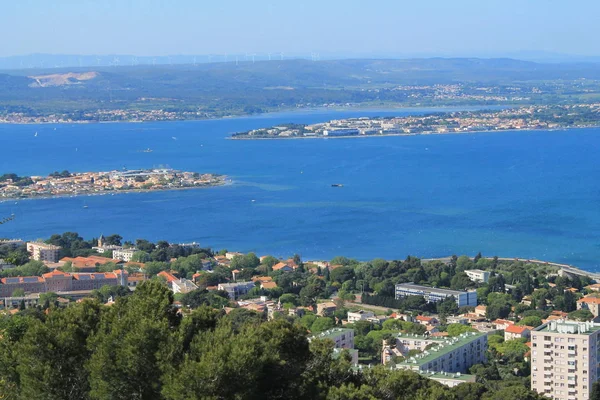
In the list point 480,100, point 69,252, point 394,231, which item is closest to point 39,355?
point 69,252

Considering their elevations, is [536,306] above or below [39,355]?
below

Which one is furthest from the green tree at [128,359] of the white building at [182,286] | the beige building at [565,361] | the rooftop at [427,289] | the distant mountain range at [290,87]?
the distant mountain range at [290,87]

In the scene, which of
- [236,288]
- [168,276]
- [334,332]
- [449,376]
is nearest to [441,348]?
[449,376]

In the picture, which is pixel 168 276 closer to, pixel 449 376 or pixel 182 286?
pixel 182 286

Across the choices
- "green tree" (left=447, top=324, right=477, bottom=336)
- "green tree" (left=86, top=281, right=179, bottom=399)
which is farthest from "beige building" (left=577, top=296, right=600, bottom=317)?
"green tree" (left=86, top=281, right=179, bottom=399)

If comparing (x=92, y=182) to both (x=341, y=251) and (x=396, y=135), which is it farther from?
(x=396, y=135)

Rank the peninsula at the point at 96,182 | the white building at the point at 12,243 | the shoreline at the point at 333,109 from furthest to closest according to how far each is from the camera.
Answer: the shoreline at the point at 333,109, the peninsula at the point at 96,182, the white building at the point at 12,243

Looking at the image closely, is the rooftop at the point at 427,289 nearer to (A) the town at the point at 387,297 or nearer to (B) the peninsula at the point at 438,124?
(A) the town at the point at 387,297
